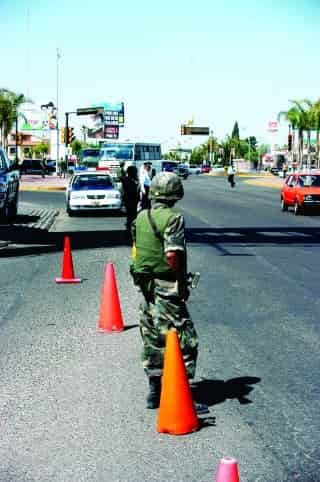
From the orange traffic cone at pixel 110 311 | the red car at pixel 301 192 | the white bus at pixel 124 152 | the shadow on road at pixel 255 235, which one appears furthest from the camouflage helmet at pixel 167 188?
the white bus at pixel 124 152

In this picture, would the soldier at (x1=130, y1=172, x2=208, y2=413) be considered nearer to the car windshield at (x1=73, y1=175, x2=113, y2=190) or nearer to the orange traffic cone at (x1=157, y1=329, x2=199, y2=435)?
the orange traffic cone at (x1=157, y1=329, x2=199, y2=435)

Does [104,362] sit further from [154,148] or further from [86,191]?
[154,148]

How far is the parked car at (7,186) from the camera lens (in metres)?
22.5

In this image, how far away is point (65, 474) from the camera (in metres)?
4.98

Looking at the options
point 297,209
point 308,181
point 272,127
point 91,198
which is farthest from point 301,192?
point 272,127

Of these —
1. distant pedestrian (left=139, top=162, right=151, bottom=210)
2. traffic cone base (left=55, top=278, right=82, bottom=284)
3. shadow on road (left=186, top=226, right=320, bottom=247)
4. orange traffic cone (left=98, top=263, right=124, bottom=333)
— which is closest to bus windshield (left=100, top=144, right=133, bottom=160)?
distant pedestrian (left=139, top=162, right=151, bottom=210)

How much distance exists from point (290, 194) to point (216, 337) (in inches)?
976

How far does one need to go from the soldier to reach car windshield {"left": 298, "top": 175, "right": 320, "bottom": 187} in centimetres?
2715

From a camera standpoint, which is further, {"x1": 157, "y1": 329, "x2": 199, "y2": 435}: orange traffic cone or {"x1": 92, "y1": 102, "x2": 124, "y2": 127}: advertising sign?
{"x1": 92, "y1": 102, "x2": 124, "y2": 127}: advertising sign

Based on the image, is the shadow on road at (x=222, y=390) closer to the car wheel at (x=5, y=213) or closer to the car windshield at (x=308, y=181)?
the car wheel at (x=5, y=213)

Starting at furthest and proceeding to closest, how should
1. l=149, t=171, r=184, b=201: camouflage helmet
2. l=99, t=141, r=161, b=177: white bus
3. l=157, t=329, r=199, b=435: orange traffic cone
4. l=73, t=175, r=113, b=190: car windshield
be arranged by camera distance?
l=99, t=141, r=161, b=177: white bus, l=73, t=175, r=113, b=190: car windshield, l=149, t=171, r=184, b=201: camouflage helmet, l=157, t=329, r=199, b=435: orange traffic cone

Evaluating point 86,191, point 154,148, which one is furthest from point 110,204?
point 154,148

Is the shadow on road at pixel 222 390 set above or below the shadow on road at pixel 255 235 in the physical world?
above

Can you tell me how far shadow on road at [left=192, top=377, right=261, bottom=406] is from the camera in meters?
6.58
